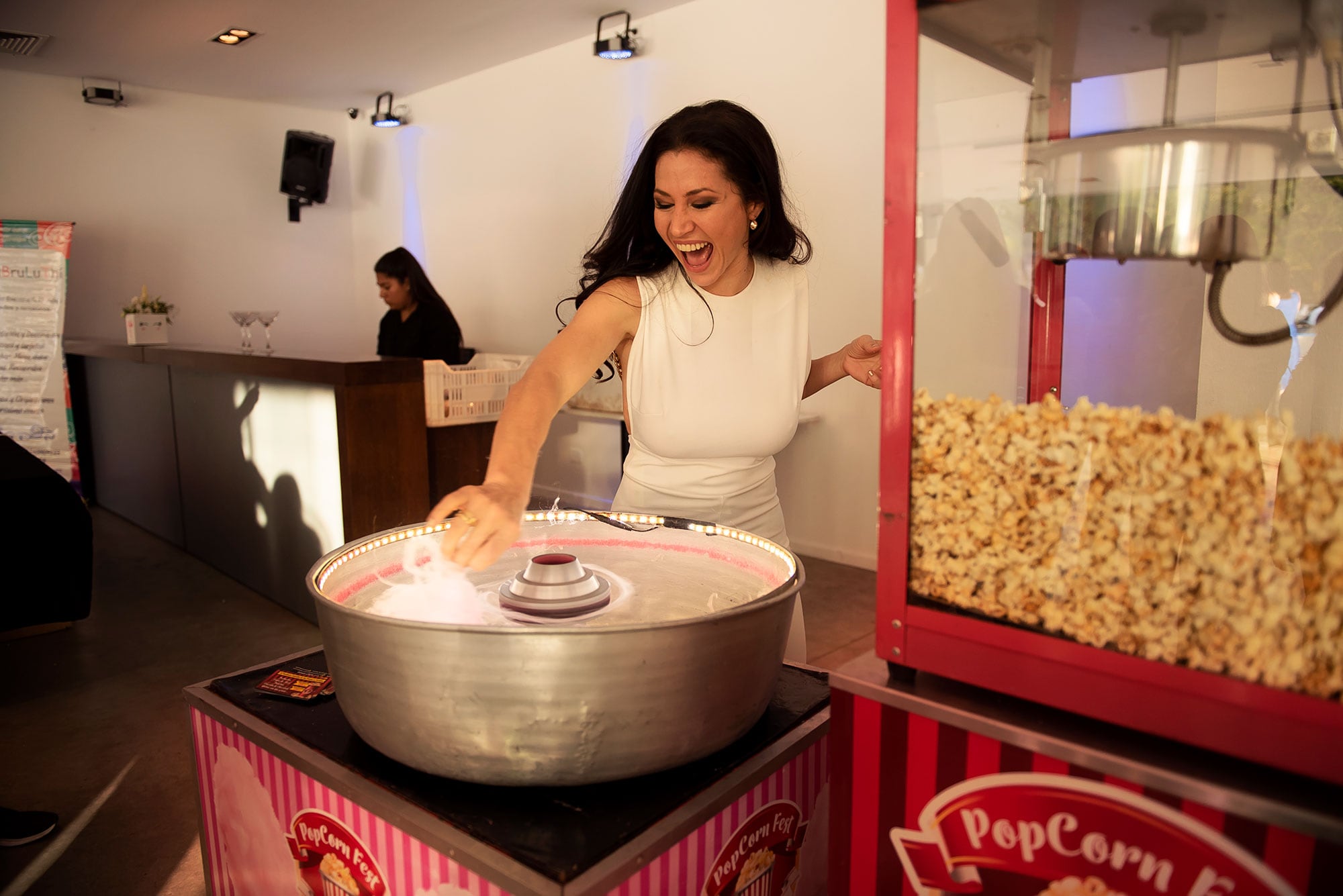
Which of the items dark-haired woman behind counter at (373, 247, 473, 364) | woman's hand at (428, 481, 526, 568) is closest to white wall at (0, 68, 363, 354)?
dark-haired woman behind counter at (373, 247, 473, 364)

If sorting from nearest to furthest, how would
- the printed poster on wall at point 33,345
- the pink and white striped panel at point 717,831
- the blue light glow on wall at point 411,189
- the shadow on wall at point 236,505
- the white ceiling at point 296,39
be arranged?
the pink and white striped panel at point 717,831
the shadow on wall at point 236,505
the white ceiling at point 296,39
the printed poster on wall at point 33,345
the blue light glow on wall at point 411,189

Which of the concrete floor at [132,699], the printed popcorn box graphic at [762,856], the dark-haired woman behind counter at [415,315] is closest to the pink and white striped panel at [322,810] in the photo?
the printed popcorn box graphic at [762,856]

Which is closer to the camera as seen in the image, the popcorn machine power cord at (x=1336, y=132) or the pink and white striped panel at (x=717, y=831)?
the popcorn machine power cord at (x=1336, y=132)

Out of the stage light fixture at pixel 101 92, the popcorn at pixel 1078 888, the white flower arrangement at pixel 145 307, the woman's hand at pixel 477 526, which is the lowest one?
the popcorn at pixel 1078 888

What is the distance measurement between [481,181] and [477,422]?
9.85 feet

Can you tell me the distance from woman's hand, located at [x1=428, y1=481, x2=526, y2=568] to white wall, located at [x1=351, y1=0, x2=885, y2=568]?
10.8 ft

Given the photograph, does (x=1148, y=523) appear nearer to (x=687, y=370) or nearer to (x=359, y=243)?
(x=687, y=370)

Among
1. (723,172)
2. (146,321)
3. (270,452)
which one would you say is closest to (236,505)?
(270,452)

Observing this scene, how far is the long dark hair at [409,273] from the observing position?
515 cm

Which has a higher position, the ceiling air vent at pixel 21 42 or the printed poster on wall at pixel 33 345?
the ceiling air vent at pixel 21 42

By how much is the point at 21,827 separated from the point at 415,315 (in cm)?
357

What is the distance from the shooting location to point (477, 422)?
13.0 feet

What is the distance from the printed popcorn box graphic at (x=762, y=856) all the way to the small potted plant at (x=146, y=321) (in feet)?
18.2

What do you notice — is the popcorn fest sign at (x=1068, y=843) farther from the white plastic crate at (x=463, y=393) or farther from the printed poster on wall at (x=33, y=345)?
the printed poster on wall at (x=33, y=345)
